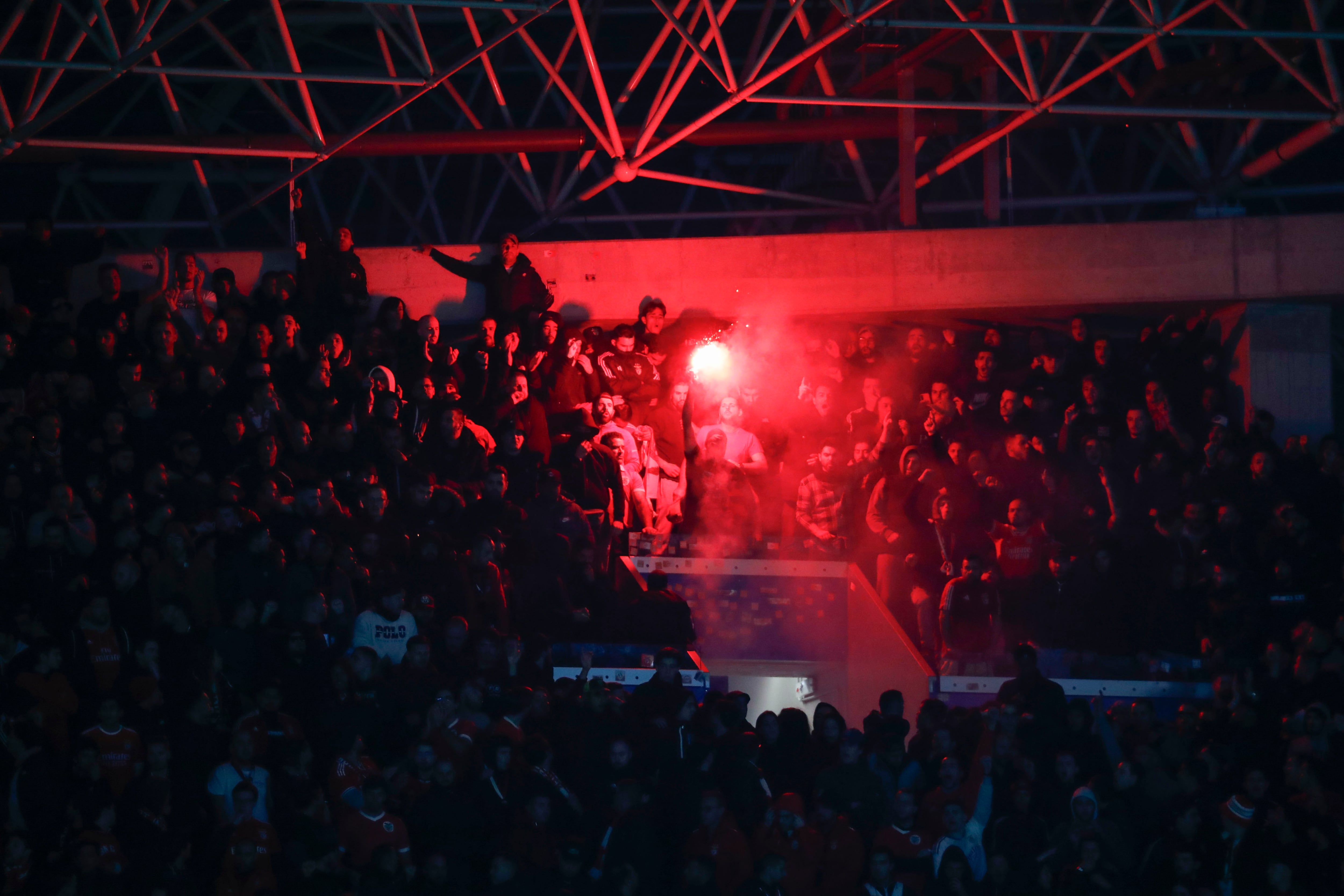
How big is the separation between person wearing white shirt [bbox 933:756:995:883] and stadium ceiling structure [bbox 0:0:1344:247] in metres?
5.44

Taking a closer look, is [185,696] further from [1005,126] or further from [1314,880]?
[1005,126]

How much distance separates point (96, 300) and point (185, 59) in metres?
5.90

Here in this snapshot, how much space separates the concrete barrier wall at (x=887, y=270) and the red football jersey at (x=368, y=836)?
5967 mm

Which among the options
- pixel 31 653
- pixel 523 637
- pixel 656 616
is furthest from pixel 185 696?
pixel 656 616

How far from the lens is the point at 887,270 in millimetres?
12250

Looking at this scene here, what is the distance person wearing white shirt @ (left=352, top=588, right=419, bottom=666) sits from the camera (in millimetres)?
8242

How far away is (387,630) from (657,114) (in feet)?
18.1

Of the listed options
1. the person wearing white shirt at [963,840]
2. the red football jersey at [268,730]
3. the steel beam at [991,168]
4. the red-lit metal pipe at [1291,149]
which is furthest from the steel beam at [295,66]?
the red-lit metal pipe at [1291,149]

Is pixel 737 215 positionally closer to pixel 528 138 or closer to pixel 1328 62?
pixel 528 138

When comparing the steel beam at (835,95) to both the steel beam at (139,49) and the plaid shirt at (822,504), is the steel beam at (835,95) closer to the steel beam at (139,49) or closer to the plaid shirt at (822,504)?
the plaid shirt at (822,504)

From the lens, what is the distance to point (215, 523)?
830 centimetres

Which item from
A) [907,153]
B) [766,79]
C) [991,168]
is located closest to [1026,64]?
[907,153]

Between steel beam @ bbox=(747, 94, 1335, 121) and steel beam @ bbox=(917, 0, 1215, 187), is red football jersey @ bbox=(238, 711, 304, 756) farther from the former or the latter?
steel beam @ bbox=(917, 0, 1215, 187)

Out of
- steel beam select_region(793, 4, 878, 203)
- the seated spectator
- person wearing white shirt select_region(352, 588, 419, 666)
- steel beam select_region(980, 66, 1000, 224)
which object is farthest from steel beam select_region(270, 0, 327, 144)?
steel beam select_region(980, 66, 1000, 224)
